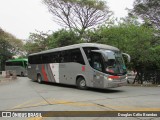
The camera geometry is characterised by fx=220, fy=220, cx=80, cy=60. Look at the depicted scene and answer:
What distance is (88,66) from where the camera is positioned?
49.5ft

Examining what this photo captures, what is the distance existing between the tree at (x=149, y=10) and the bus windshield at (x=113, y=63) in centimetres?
2008

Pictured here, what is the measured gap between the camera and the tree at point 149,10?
3269 cm

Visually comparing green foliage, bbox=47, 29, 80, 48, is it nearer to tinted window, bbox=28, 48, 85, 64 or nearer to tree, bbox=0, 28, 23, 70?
tinted window, bbox=28, 48, 85, 64

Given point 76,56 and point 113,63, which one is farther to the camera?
point 76,56

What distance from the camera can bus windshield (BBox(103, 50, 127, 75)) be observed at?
14.0 m

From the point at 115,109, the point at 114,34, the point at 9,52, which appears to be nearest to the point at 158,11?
the point at 114,34

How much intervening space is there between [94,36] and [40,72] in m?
9.39

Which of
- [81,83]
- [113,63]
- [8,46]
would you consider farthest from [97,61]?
[8,46]

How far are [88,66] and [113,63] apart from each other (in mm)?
1778

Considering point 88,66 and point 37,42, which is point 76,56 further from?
point 37,42

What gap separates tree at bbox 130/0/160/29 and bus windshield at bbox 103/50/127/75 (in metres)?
20.1

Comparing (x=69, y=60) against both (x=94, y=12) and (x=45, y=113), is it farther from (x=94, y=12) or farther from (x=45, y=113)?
(x=94, y=12)

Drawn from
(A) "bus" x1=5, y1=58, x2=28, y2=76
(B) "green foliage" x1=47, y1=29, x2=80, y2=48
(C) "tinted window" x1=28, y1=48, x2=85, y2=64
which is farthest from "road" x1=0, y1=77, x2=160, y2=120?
(A) "bus" x1=5, y1=58, x2=28, y2=76

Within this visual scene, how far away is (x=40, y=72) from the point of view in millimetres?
22172
